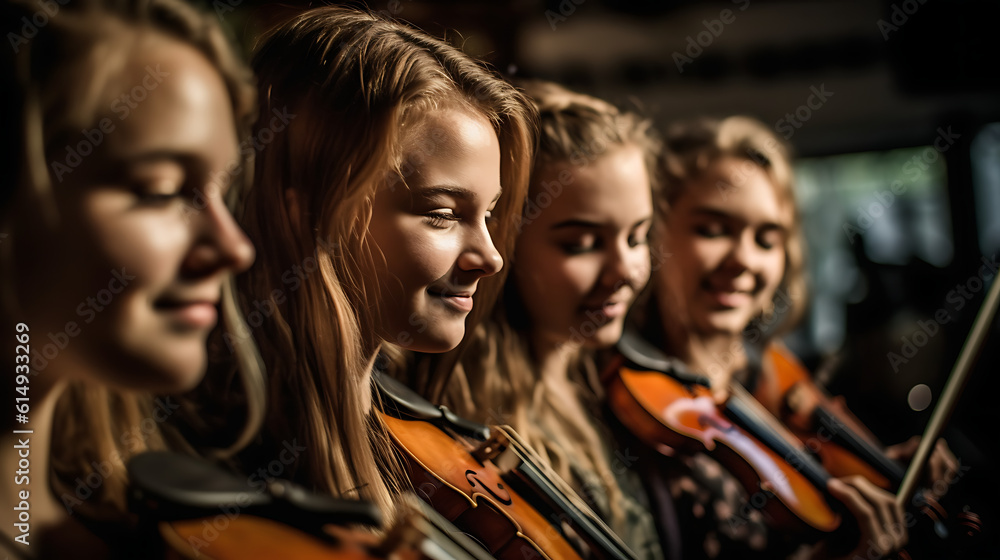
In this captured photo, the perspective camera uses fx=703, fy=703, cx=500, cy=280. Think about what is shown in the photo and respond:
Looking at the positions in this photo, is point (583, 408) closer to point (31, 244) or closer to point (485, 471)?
point (485, 471)

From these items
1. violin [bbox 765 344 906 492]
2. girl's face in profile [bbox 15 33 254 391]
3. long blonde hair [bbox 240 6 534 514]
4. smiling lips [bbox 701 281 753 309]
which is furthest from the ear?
violin [bbox 765 344 906 492]

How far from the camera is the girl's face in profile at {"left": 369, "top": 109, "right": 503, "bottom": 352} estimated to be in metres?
0.91

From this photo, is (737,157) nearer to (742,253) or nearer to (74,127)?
(742,253)

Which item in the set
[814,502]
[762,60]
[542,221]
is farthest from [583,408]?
[762,60]

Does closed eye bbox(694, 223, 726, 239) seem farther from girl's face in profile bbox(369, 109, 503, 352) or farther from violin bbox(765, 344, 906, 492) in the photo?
girl's face in profile bbox(369, 109, 503, 352)

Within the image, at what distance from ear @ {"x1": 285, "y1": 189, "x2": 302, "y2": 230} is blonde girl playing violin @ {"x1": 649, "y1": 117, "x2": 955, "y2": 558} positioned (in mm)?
800

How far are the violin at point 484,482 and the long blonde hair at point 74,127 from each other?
304 mm

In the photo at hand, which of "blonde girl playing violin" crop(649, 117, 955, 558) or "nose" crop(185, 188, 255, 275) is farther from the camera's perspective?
"blonde girl playing violin" crop(649, 117, 955, 558)

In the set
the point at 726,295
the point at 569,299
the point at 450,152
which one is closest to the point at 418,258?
the point at 450,152

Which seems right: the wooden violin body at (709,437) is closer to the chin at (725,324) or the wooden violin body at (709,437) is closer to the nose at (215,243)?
the chin at (725,324)

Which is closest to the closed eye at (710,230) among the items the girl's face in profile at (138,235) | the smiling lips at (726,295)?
the smiling lips at (726,295)

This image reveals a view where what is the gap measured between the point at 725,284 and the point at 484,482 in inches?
30.7

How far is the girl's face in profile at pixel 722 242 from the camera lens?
1.46 metres

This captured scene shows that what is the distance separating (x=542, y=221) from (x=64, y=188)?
2.28ft
